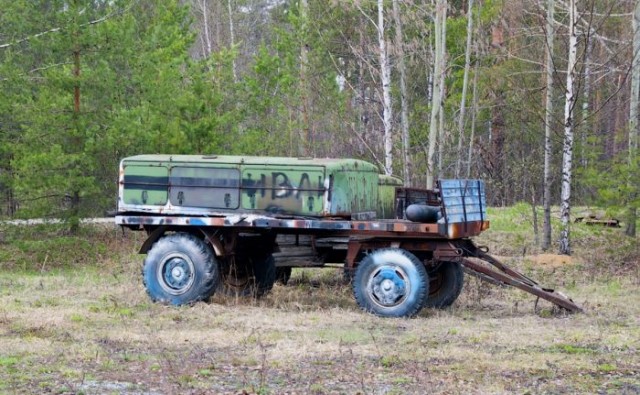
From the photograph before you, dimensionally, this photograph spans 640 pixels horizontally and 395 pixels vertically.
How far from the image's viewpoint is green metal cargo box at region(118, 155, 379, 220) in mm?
12070

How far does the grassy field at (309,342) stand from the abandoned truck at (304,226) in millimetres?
437

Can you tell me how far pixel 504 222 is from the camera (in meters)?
23.5

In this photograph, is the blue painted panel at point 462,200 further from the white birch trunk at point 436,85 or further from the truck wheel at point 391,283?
the white birch trunk at point 436,85

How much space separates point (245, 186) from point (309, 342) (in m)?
3.07

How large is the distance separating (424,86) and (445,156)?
314 inches

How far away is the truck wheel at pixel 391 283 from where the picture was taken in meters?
12.0

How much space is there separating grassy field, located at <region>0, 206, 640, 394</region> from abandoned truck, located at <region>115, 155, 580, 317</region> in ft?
1.43

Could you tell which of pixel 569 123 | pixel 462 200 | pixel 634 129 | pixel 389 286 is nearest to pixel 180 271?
pixel 389 286

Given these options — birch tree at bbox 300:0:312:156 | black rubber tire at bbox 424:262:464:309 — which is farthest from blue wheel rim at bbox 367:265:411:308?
birch tree at bbox 300:0:312:156

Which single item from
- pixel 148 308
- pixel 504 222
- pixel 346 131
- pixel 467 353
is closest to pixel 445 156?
pixel 504 222

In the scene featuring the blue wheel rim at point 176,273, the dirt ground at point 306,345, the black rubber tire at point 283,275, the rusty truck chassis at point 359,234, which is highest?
the rusty truck chassis at point 359,234

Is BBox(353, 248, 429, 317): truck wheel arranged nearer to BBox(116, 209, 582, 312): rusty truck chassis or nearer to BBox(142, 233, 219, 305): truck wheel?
BBox(116, 209, 582, 312): rusty truck chassis

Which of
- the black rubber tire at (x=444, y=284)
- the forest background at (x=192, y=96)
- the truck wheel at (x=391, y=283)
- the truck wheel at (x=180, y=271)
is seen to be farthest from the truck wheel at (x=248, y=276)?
the forest background at (x=192, y=96)

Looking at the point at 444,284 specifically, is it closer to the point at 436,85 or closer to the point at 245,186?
the point at 245,186
